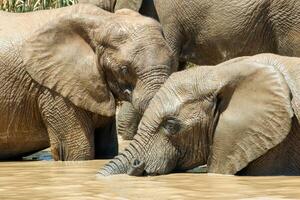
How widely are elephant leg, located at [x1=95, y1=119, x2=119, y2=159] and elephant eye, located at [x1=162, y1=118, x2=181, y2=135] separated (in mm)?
1792

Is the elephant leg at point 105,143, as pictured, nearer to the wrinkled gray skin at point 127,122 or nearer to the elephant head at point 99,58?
the elephant head at point 99,58

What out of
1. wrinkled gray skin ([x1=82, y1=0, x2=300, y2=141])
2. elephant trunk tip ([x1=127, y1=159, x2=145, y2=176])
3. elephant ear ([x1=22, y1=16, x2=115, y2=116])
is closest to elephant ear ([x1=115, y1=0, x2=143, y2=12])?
wrinkled gray skin ([x1=82, y1=0, x2=300, y2=141])

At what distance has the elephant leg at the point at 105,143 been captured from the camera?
903cm

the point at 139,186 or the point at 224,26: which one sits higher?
the point at 139,186

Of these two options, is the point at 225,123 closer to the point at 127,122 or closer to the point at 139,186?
the point at 139,186

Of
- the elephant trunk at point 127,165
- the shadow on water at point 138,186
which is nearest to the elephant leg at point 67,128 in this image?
the shadow on water at point 138,186

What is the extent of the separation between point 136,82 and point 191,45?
2409 mm

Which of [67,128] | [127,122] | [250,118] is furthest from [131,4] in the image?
[250,118]

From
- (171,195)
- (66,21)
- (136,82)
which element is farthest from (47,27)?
(171,195)

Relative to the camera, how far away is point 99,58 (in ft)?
28.3

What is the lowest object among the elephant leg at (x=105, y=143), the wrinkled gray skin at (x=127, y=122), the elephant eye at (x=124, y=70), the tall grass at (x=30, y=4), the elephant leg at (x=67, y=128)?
the tall grass at (x=30, y=4)

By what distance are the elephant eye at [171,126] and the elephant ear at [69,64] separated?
4.66 ft

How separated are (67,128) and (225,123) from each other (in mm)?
1906

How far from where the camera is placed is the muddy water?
615 cm
